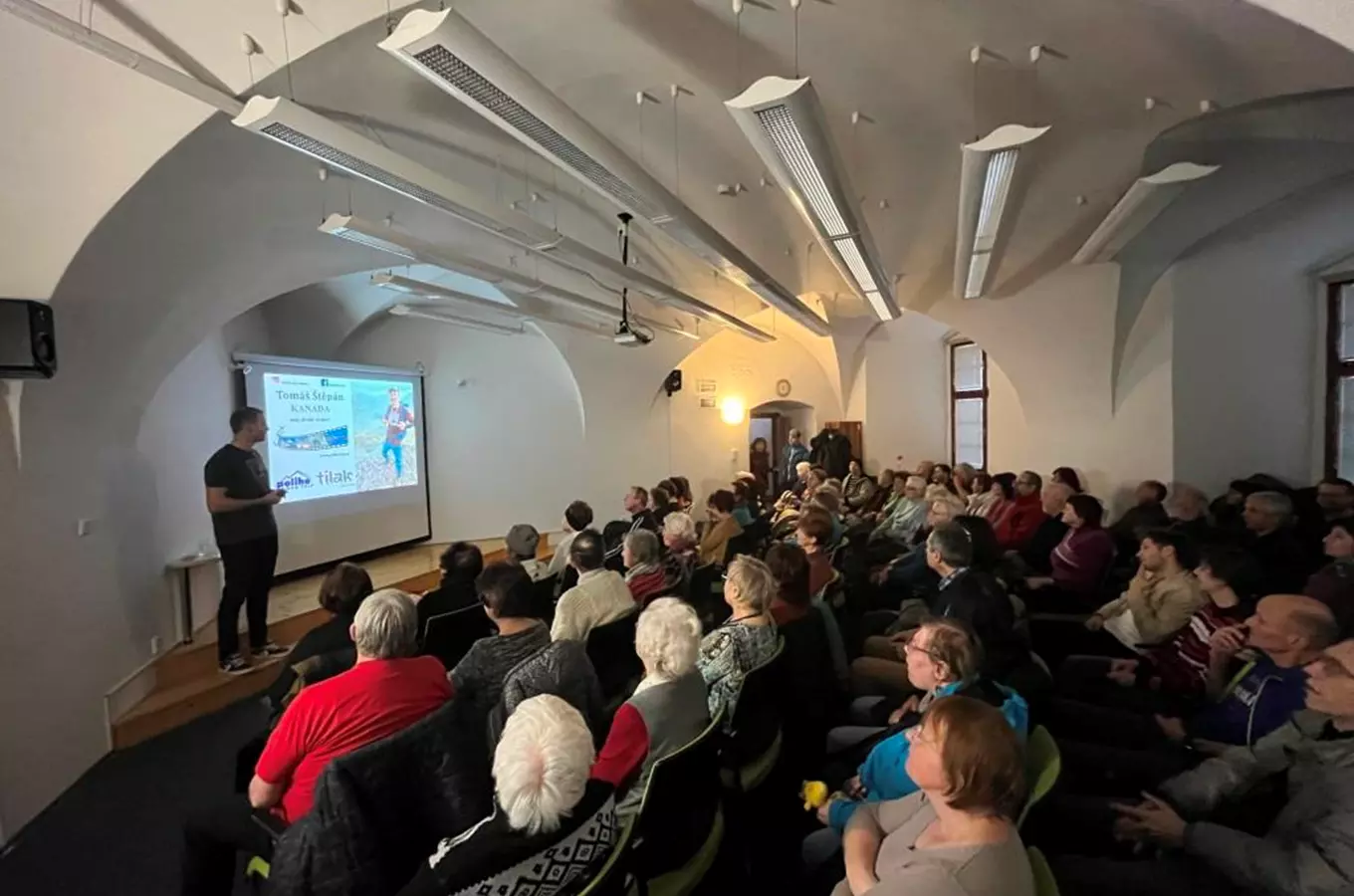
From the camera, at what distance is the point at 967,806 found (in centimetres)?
138

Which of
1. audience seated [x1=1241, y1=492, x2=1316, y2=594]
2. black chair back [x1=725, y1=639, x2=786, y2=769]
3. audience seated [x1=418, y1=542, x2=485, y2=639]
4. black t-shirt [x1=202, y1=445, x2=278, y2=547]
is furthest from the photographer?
black t-shirt [x1=202, y1=445, x2=278, y2=547]

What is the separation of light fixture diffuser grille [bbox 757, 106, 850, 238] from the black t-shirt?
3.78 meters

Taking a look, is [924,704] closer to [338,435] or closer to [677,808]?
[677,808]

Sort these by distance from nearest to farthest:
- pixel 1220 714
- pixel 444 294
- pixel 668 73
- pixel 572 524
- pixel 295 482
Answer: pixel 1220 714, pixel 668 73, pixel 572 524, pixel 444 294, pixel 295 482

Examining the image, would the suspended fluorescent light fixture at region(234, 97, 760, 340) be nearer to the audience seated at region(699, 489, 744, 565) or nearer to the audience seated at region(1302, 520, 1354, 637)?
the audience seated at region(699, 489, 744, 565)

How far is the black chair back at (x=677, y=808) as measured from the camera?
173 cm

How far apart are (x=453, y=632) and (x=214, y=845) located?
4.01 feet

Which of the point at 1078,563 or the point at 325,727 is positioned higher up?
the point at 325,727

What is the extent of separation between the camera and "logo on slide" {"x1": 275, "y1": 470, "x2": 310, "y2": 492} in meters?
6.94

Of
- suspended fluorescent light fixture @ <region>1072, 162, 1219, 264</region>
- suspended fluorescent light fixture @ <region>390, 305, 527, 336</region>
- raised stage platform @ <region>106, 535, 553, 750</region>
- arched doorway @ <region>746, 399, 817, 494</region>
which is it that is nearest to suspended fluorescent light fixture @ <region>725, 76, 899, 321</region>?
suspended fluorescent light fixture @ <region>1072, 162, 1219, 264</region>

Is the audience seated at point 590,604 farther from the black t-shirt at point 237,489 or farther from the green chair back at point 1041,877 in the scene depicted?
the black t-shirt at point 237,489

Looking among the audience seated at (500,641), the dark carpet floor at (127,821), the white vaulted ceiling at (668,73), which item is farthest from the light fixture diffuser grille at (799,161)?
the dark carpet floor at (127,821)

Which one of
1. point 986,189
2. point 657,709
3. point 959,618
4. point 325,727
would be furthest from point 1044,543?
point 325,727

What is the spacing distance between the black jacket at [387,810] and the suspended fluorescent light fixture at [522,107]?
1.81 m
